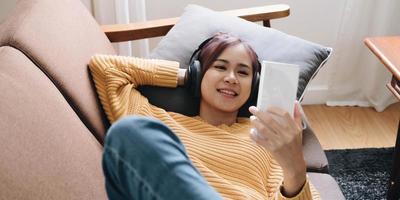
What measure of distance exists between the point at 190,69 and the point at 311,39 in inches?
41.6

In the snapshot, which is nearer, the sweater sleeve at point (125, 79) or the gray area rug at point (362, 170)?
the sweater sleeve at point (125, 79)

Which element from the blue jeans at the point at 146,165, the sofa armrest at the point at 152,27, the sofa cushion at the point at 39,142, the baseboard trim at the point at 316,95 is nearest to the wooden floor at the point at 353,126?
the baseboard trim at the point at 316,95

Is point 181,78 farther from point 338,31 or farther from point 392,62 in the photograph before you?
point 338,31

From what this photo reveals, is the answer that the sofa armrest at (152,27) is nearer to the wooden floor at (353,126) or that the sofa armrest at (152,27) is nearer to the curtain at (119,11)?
the curtain at (119,11)

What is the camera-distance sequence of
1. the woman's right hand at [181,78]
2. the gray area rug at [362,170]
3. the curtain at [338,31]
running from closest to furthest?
1. the woman's right hand at [181,78]
2. the gray area rug at [362,170]
3. the curtain at [338,31]

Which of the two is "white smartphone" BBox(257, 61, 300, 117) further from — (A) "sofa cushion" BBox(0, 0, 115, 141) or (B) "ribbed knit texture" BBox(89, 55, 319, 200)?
(A) "sofa cushion" BBox(0, 0, 115, 141)

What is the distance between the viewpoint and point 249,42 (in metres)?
1.55

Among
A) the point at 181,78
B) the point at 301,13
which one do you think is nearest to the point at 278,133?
the point at 181,78

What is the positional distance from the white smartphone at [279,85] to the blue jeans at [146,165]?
0.97ft

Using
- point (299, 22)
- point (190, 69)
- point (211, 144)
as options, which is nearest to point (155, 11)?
point (299, 22)

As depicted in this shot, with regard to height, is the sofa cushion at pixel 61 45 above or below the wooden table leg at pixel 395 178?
above

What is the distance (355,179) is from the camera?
197 cm

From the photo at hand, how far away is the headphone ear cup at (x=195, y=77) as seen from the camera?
1.41 metres

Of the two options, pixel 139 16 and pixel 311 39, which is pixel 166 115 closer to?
pixel 139 16
